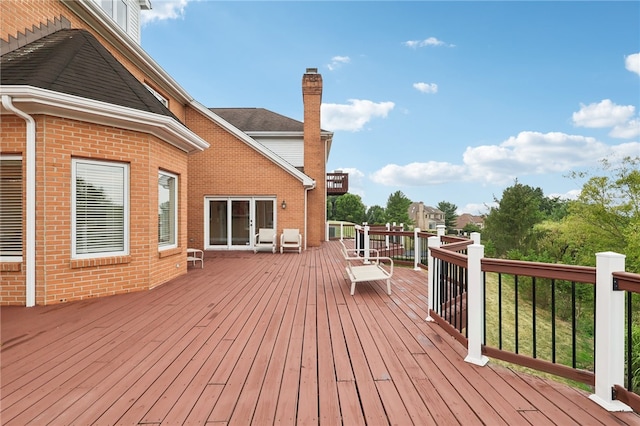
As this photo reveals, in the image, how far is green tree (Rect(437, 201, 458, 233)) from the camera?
293 ft

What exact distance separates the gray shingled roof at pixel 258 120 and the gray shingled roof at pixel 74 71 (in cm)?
964

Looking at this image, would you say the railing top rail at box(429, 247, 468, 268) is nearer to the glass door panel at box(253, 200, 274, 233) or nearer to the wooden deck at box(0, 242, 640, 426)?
the wooden deck at box(0, 242, 640, 426)

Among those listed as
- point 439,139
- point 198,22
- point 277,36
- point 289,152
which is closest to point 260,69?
point 277,36

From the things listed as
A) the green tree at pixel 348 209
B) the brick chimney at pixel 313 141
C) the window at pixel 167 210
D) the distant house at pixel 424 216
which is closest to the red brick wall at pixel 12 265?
the window at pixel 167 210

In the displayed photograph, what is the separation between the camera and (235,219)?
11977 mm

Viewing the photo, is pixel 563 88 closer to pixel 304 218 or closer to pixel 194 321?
pixel 304 218

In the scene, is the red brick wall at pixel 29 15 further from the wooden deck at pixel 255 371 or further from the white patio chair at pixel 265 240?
the white patio chair at pixel 265 240

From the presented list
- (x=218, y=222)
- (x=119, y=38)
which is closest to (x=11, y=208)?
(x=119, y=38)

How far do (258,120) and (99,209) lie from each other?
12.9 m

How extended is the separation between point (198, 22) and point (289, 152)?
25.4 feet

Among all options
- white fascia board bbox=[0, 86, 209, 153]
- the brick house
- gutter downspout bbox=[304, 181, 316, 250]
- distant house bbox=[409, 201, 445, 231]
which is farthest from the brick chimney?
distant house bbox=[409, 201, 445, 231]

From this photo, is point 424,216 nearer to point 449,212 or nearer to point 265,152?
point 449,212

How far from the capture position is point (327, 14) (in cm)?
1526

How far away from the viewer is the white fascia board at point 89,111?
417cm
